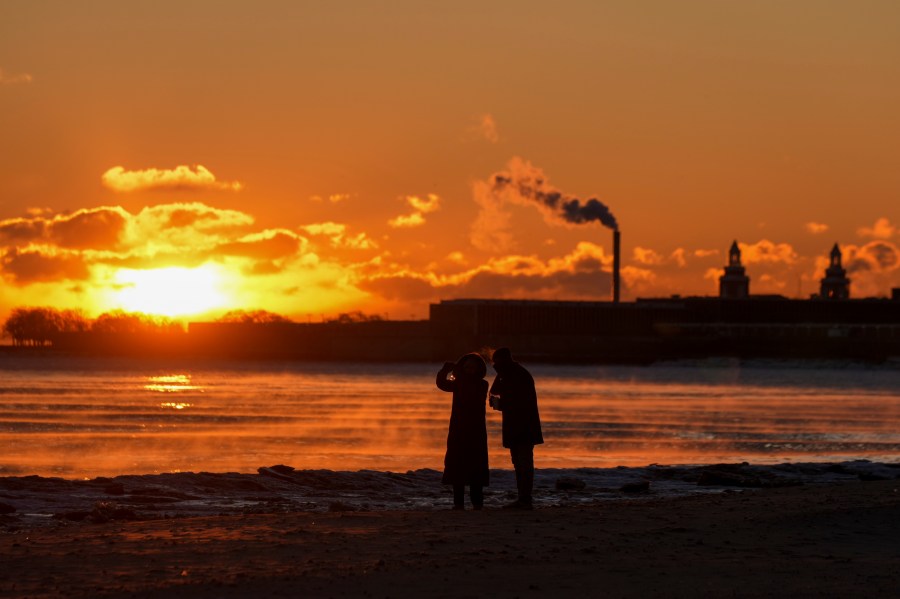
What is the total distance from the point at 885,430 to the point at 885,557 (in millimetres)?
30286

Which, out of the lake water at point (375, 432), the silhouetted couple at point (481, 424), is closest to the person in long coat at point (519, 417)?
the silhouetted couple at point (481, 424)

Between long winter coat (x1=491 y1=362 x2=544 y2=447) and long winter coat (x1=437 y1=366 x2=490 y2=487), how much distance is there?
0.76 feet

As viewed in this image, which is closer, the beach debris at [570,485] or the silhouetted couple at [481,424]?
the silhouetted couple at [481,424]

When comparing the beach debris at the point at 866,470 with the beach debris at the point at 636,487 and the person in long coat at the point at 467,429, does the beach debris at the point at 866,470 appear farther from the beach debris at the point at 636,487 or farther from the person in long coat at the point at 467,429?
the person in long coat at the point at 467,429

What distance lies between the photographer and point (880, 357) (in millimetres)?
194375

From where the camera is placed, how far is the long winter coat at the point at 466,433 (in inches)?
640

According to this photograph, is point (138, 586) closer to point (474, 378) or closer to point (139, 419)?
point (474, 378)

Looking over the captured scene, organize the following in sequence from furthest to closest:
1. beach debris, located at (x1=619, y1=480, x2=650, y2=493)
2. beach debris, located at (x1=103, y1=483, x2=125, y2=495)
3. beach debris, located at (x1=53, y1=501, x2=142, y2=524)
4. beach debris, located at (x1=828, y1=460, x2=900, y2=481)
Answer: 1. beach debris, located at (x1=828, y1=460, x2=900, y2=481)
2. beach debris, located at (x1=619, y1=480, x2=650, y2=493)
3. beach debris, located at (x1=103, y1=483, x2=125, y2=495)
4. beach debris, located at (x1=53, y1=501, x2=142, y2=524)

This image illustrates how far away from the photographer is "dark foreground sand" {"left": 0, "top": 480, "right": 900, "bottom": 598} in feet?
34.5

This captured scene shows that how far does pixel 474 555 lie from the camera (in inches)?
473

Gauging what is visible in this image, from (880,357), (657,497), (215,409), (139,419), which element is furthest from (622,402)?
(880,357)

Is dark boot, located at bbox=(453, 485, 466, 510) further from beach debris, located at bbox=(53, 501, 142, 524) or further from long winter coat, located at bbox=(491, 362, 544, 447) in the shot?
beach debris, located at bbox=(53, 501, 142, 524)

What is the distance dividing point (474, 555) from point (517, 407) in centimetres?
456

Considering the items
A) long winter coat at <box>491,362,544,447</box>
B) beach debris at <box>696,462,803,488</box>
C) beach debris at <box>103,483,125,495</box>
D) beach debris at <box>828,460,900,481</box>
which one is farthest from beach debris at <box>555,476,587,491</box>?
beach debris at <box>103,483,125,495</box>
